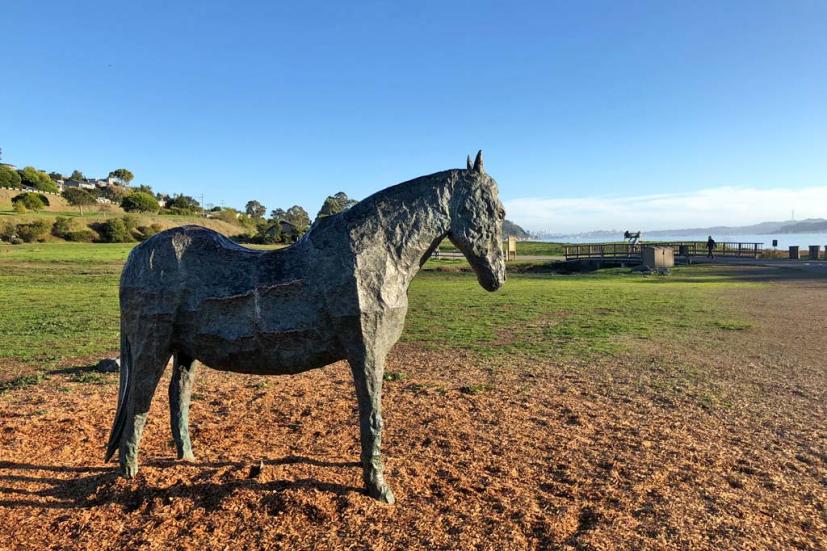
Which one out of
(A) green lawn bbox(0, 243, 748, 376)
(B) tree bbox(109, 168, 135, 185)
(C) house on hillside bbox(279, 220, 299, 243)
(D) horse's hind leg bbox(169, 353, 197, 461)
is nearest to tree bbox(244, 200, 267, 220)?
(B) tree bbox(109, 168, 135, 185)

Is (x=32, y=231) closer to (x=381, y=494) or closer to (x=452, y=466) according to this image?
(x=452, y=466)

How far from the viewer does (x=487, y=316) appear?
14.3 m

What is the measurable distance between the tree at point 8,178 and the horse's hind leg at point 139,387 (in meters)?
103

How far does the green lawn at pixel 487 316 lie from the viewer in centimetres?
1017

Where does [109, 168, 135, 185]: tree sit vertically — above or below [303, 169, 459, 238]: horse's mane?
above

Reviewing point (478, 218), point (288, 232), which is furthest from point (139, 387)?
point (288, 232)

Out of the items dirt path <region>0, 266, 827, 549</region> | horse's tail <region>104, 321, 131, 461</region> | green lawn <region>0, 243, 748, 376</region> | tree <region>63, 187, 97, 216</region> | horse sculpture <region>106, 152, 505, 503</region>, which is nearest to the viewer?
dirt path <region>0, 266, 827, 549</region>

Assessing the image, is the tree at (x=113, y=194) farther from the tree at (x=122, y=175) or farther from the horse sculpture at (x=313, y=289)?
the horse sculpture at (x=313, y=289)

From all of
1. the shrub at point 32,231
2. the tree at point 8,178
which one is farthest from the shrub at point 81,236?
the tree at point 8,178

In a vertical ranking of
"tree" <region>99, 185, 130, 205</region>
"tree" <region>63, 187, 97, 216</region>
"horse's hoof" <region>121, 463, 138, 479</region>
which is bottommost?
"horse's hoof" <region>121, 463, 138, 479</region>

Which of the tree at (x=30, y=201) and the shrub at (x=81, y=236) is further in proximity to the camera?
the tree at (x=30, y=201)

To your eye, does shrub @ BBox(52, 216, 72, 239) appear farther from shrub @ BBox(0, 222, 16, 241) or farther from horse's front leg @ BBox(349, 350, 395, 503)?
horse's front leg @ BBox(349, 350, 395, 503)

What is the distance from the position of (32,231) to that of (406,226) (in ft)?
172

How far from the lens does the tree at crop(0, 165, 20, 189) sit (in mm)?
82125
